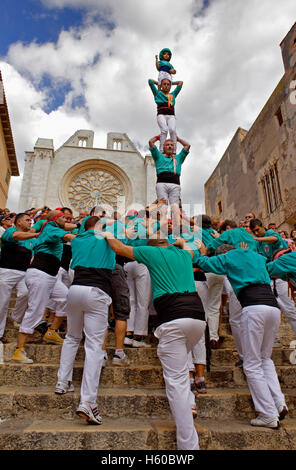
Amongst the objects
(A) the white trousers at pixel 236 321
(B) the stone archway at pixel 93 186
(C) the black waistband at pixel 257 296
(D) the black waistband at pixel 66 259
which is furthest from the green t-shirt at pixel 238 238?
(B) the stone archway at pixel 93 186

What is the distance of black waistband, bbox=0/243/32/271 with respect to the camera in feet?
14.1

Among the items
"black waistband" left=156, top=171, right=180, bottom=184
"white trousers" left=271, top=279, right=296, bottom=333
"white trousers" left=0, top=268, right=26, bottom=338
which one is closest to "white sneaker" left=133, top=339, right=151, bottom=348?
"white trousers" left=0, top=268, right=26, bottom=338

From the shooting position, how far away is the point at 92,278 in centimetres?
298

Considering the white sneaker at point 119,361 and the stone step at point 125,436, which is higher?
the white sneaker at point 119,361

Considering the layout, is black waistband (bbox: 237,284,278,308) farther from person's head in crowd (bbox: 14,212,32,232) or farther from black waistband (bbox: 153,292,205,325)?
person's head in crowd (bbox: 14,212,32,232)

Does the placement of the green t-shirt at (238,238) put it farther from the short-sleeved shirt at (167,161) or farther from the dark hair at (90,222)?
the short-sleeved shirt at (167,161)

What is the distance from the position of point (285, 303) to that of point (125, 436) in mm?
3124

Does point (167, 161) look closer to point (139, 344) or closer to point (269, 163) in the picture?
point (139, 344)

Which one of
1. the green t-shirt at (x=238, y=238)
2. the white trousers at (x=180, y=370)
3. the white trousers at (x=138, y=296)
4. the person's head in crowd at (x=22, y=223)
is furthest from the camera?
the person's head in crowd at (x=22, y=223)

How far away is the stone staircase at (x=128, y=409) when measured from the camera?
7.78ft

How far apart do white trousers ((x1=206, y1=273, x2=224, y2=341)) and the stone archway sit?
20.5 m

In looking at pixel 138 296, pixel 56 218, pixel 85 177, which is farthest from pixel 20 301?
pixel 85 177

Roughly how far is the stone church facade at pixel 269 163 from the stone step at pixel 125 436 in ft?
32.6

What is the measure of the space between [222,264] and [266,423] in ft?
5.20
